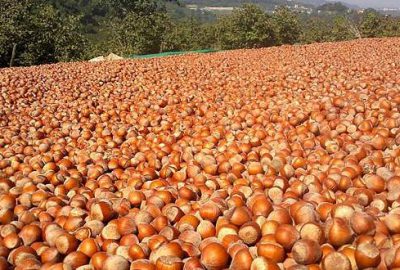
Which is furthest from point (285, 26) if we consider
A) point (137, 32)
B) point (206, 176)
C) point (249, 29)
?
point (206, 176)

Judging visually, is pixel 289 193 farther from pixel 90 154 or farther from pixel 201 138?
pixel 90 154

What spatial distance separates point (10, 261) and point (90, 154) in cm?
269

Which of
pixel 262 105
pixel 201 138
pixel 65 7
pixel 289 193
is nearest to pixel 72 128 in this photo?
pixel 201 138

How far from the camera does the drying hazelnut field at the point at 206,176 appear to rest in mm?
2793

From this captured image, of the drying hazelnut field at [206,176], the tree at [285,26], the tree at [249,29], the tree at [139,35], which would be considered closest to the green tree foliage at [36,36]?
the tree at [139,35]

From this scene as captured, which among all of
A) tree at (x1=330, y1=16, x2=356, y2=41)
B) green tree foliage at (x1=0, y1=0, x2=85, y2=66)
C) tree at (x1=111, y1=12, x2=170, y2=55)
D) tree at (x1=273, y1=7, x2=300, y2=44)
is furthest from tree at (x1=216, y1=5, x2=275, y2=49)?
green tree foliage at (x1=0, y1=0, x2=85, y2=66)

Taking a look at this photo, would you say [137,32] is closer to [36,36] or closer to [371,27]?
[36,36]

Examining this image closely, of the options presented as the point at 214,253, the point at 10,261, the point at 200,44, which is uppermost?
the point at 214,253

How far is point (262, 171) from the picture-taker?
4500mm

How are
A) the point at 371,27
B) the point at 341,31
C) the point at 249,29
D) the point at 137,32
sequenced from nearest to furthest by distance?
the point at 137,32
the point at 249,29
the point at 371,27
the point at 341,31

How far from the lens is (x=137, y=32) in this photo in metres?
32.8

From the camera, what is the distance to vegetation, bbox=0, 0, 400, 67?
26.3 m

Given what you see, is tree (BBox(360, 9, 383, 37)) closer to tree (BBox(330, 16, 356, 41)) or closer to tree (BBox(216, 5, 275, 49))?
tree (BBox(330, 16, 356, 41))

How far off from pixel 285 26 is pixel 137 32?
51.2 ft
